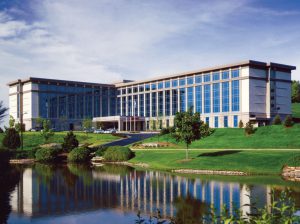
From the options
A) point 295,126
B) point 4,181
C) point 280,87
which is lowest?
point 4,181

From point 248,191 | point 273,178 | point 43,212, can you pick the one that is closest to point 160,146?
point 273,178

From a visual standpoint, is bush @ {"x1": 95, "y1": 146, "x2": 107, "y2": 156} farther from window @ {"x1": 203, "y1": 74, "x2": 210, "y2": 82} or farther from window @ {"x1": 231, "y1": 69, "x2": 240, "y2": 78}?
window @ {"x1": 203, "y1": 74, "x2": 210, "y2": 82}

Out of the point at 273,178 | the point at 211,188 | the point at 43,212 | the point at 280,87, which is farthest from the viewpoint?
the point at 280,87

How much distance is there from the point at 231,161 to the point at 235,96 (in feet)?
193

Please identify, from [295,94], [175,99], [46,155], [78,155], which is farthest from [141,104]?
[46,155]

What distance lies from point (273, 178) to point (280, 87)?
72916mm

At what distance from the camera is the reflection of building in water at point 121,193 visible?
2684 cm

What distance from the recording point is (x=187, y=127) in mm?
52719

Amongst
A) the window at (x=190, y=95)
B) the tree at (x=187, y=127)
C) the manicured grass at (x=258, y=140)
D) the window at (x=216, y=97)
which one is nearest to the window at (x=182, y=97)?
the window at (x=190, y=95)

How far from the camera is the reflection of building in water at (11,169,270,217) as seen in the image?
26.8 m

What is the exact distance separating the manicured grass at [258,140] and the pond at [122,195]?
23764 millimetres

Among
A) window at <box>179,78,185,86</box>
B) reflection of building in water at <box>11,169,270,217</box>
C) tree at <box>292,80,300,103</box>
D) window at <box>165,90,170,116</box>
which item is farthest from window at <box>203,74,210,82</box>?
reflection of building in water at <box>11,169,270,217</box>

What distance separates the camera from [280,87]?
107375 mm

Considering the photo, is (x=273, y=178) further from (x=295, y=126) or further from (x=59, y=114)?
(x=59, y=114)
